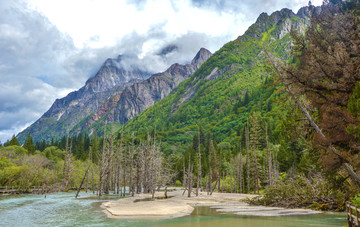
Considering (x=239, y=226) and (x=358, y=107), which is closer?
(x=358, y=107)

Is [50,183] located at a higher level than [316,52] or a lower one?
lower

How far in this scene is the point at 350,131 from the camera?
11.3 m

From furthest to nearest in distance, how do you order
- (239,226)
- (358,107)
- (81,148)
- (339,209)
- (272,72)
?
(81,148) → (339,209) → (239,226) → (272,72) → (358,107)

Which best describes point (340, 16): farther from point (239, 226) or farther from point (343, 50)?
point (239, 226)

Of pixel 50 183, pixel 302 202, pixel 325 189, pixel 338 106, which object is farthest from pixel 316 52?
pixel 50 183

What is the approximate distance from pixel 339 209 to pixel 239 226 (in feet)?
45.2

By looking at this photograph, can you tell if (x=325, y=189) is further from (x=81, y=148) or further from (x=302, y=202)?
(x=81, y=148)

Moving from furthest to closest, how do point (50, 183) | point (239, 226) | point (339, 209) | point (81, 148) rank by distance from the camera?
point (81, 148) → point (50, 183) → point (339, 209) → point (239, 226)

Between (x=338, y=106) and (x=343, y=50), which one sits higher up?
(x=343, y=50)

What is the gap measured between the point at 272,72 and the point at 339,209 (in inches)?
717

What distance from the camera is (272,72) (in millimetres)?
16516

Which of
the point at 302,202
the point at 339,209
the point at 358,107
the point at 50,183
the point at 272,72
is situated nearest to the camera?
the point at 358,107

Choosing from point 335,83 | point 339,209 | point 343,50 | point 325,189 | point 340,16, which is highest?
point 340,16

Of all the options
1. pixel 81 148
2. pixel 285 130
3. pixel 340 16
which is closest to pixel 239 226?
pixel 285 130
